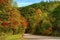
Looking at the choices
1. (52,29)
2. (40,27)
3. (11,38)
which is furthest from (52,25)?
(11,38)

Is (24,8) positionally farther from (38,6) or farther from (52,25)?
(52,25)

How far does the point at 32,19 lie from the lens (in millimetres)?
31500

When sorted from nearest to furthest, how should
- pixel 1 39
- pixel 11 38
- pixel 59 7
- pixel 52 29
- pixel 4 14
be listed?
1. pixel 1 39
2. pixel 11 38
3. pixel 4 14
4. pixel 52 29
5. pixel 59 7

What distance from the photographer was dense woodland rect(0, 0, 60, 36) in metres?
13.5

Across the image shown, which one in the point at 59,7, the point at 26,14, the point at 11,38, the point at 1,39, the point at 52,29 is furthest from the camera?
the point at 26,14

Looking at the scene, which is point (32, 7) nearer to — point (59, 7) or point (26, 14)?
point (26, 14)

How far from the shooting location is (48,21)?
81.5 ft

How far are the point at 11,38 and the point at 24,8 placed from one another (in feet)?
83.0

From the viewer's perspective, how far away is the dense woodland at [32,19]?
13.5m

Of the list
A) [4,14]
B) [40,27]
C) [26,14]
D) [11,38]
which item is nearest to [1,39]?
[11,38]

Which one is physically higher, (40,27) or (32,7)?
(32,7)

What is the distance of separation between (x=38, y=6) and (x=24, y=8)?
8.29 ft

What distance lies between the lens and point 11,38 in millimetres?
11922

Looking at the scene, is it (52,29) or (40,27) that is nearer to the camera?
(52,29)
